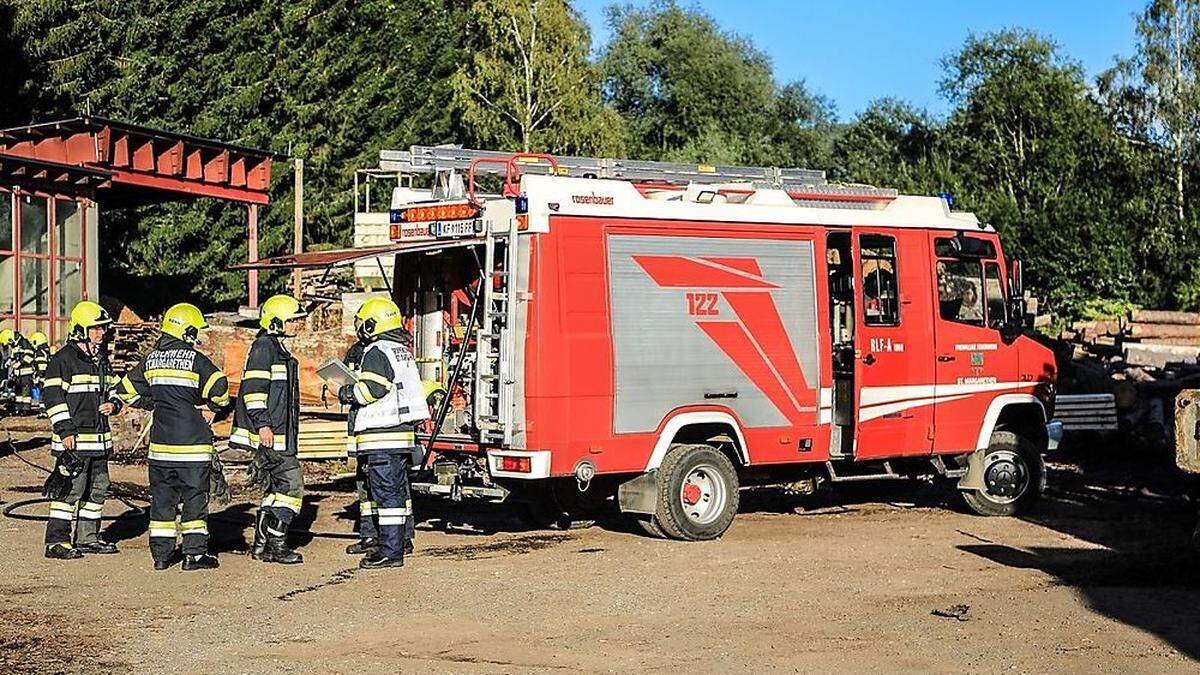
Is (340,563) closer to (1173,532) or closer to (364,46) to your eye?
(1173,532)

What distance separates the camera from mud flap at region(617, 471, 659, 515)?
41.6ft

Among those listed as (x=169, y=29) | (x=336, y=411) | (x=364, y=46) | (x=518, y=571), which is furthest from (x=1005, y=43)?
(x=518, y=571)

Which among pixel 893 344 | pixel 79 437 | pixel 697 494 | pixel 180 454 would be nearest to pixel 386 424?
pixel 180 454

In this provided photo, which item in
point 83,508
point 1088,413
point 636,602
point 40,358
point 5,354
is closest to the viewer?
point 636,602

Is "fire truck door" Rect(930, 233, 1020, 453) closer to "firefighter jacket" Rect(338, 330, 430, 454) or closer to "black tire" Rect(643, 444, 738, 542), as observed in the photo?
"black tire" Rect(643, 444, 738, 542)

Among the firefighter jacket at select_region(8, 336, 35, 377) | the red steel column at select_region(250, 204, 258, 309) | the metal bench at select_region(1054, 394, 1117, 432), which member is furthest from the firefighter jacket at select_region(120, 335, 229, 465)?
the red steel column at select_region(250, 204, 258, 309)

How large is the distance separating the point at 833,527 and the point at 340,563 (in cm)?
457

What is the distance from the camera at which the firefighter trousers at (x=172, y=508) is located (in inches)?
447

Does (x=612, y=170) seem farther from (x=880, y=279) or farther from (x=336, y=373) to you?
(x=336, y=373)

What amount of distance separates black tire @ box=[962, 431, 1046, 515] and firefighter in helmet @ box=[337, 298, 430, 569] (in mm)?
5883

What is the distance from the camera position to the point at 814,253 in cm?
1345

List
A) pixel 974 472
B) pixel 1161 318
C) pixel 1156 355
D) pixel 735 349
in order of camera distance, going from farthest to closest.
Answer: pixel 1161 318
pixel 1156 355
pixel 974 472
pixel 735 349

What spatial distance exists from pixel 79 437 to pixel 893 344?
675 cm

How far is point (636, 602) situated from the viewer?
33.5 ft
